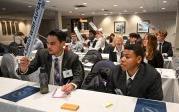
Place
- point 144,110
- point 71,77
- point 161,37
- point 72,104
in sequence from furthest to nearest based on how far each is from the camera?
point 161,37 < point 71,77 < point 72,104 < point 144,110

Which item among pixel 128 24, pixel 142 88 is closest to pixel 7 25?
pixel 128 24

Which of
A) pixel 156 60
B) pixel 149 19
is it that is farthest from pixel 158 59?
pixel 149 19

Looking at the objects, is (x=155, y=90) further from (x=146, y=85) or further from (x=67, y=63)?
(x=67, y=63)

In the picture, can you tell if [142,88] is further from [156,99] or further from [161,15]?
[161,15]

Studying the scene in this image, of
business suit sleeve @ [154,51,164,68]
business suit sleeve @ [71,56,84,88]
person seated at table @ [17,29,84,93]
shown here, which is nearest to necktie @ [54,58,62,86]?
person seated at table @ [17,29,84,93]

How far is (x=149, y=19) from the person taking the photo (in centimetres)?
1387

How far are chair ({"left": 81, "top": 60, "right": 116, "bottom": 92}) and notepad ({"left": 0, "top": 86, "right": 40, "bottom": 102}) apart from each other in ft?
1.74

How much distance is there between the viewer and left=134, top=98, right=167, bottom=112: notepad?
49.3 inches

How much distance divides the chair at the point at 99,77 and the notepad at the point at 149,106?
52 cm

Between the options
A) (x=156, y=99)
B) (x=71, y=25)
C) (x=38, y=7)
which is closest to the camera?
(x=156, y=99)

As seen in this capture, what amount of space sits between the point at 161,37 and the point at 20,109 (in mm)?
4018

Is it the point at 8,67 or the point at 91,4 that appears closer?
the point at 8,67

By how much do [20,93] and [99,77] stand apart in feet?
2.69

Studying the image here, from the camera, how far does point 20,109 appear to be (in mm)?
1379
